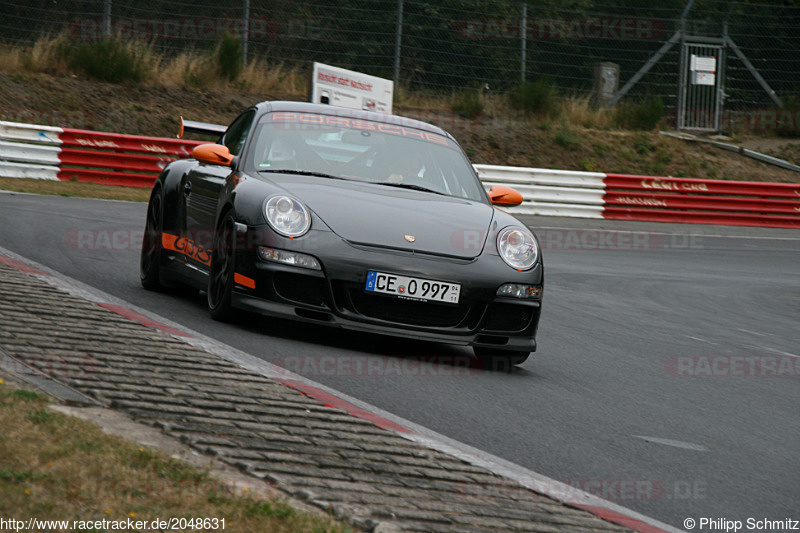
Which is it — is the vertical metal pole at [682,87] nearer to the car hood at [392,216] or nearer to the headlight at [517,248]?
the car hood at [392,216]

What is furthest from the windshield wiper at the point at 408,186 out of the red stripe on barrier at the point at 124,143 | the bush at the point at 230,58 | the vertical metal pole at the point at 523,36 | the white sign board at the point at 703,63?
the white sign board at the point at 703,63

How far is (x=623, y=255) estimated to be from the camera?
15.9 metres

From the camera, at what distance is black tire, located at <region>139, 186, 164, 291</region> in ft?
26.0

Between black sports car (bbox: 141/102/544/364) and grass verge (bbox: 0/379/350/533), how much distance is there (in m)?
2.59

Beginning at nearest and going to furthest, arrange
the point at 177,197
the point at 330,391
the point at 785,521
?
the point at 785,521 → the point at 330,391 → the point at 177,197

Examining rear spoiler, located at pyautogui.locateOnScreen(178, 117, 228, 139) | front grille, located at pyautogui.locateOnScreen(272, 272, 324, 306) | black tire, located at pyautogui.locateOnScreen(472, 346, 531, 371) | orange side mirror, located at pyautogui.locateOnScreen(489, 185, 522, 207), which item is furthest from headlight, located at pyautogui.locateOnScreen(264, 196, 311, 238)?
rear spoiler, located at pyautogui.locateOnScreen(178, 117, 228, 139)

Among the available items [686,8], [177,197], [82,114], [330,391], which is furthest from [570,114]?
[330,391]

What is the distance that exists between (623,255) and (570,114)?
40.0 feet

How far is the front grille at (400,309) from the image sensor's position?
615 centimetres

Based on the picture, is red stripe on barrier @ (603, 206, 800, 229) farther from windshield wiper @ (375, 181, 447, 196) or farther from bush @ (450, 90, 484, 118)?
windshield wiper @ (375, 181, 447, 196)

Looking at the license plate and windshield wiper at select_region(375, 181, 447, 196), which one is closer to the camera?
the license plate

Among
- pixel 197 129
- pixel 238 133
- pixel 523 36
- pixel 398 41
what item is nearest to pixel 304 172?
pixel 238 133

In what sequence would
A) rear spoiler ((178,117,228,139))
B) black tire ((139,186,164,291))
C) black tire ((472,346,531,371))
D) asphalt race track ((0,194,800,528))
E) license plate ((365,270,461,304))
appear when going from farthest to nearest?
rear spoiler ((178,117,228,139))
black tire ((139,186,164,291))
black tire ((472,346,531,371))
license plate ((365,270,461,304))
asphalt race track ((0,194,800,528))

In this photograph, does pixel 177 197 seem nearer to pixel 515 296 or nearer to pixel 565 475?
pixel 515 296
